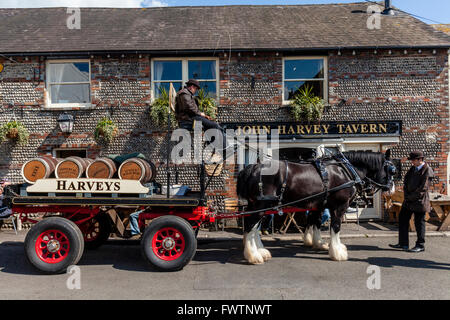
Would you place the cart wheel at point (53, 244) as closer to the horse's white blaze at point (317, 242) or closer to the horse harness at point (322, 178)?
the horse harness at point (322, 178)

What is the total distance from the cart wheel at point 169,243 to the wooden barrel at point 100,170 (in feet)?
3.55

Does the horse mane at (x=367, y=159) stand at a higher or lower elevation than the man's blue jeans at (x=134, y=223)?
higher

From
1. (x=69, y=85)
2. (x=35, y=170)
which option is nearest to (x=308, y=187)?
(x=35, y=170)

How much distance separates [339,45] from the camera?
A: 8.81 m

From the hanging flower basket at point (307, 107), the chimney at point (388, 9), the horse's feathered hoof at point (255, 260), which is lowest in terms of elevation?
the horse's feathered hoof at point (255, 260)

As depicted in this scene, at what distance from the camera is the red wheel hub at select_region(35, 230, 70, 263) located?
15.7 ft

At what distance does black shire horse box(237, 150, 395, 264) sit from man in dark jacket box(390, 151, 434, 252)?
546mm

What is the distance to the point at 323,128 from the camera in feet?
29.2

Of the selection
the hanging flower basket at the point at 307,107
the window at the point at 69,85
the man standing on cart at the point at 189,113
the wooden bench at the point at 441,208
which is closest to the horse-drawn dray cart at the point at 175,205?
the man standing on cart at the point at 189,113

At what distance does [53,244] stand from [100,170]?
1.27 m

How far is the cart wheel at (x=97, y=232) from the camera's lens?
19.9 ft

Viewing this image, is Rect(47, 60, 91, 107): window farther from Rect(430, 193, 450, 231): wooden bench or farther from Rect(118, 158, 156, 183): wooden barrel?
Rect(430, 193, 450, 231): wooden bench

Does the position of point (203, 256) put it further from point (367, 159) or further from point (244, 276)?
point (367, 159)

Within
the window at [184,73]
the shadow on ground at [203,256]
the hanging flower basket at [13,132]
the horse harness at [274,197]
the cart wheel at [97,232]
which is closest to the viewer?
the shadow on ground at [203,256]
